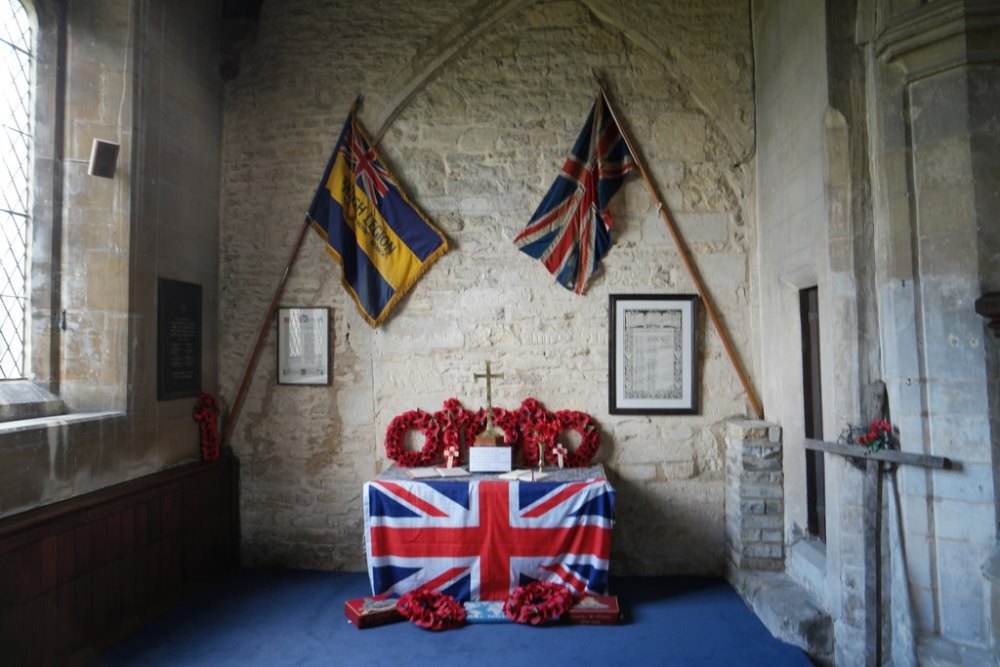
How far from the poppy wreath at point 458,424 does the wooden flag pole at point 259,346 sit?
140cm

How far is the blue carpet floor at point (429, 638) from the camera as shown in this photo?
3320 millimetres

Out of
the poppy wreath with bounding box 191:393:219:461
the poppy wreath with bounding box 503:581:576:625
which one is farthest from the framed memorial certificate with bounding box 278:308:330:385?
the poppy wreath with bounding box 503:581:576:625

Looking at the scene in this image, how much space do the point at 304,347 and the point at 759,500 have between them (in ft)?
10.9

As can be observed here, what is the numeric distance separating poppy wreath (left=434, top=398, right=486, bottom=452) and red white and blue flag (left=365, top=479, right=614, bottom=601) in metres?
0.63

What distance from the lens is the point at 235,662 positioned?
330cm

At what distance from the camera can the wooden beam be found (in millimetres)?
2930

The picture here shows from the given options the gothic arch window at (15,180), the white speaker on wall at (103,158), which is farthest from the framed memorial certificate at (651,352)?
the gothic arch window at (15,180)

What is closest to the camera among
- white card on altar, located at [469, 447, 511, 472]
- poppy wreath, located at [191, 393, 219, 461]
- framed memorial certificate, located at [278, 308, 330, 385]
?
white card on altar, located at [469, 447, 511, 472]

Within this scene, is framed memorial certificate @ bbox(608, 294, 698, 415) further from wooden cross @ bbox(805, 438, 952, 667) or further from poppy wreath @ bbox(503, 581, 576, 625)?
wooden cross @ bbox(805, 438, 952, 667)

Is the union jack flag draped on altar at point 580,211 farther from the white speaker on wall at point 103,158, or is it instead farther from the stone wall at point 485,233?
the white speaker on wall at point 103,158

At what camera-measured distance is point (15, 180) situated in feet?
11.7

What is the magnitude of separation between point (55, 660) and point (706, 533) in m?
3.90

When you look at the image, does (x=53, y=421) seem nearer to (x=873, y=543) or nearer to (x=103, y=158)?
(x=103, y=158)

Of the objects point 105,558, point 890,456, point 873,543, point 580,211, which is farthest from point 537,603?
point 580,211
